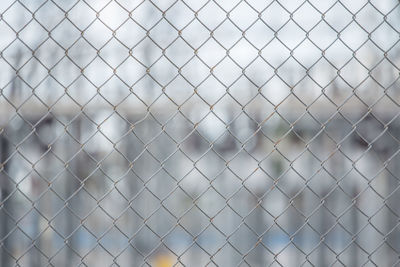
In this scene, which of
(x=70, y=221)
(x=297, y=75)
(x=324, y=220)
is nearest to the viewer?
(x=297, y=75)

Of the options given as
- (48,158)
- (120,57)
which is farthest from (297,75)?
(48,158)

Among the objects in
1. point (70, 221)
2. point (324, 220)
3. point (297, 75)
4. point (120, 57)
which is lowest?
point (70, 221)

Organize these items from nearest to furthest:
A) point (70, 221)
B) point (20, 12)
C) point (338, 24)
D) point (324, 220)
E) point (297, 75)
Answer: point (20, 12) → point (338, 24) → point (297, 75) → point (70, 221) → point (324, 220)

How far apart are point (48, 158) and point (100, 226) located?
0.77 metres

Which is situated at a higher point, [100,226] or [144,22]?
[144,22]

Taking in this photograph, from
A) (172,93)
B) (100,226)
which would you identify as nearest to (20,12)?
(172,93)

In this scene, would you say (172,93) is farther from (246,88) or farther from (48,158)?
(48,158)

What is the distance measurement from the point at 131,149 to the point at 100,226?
31.8 inches

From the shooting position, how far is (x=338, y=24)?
3.66 metres

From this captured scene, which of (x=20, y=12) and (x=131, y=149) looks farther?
(x=131, y=149)

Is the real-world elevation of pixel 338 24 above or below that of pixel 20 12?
above

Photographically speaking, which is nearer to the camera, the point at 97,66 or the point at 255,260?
the point at 97,66

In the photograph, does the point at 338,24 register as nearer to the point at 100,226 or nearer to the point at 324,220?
the point at 324,220

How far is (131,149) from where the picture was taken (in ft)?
15.2
